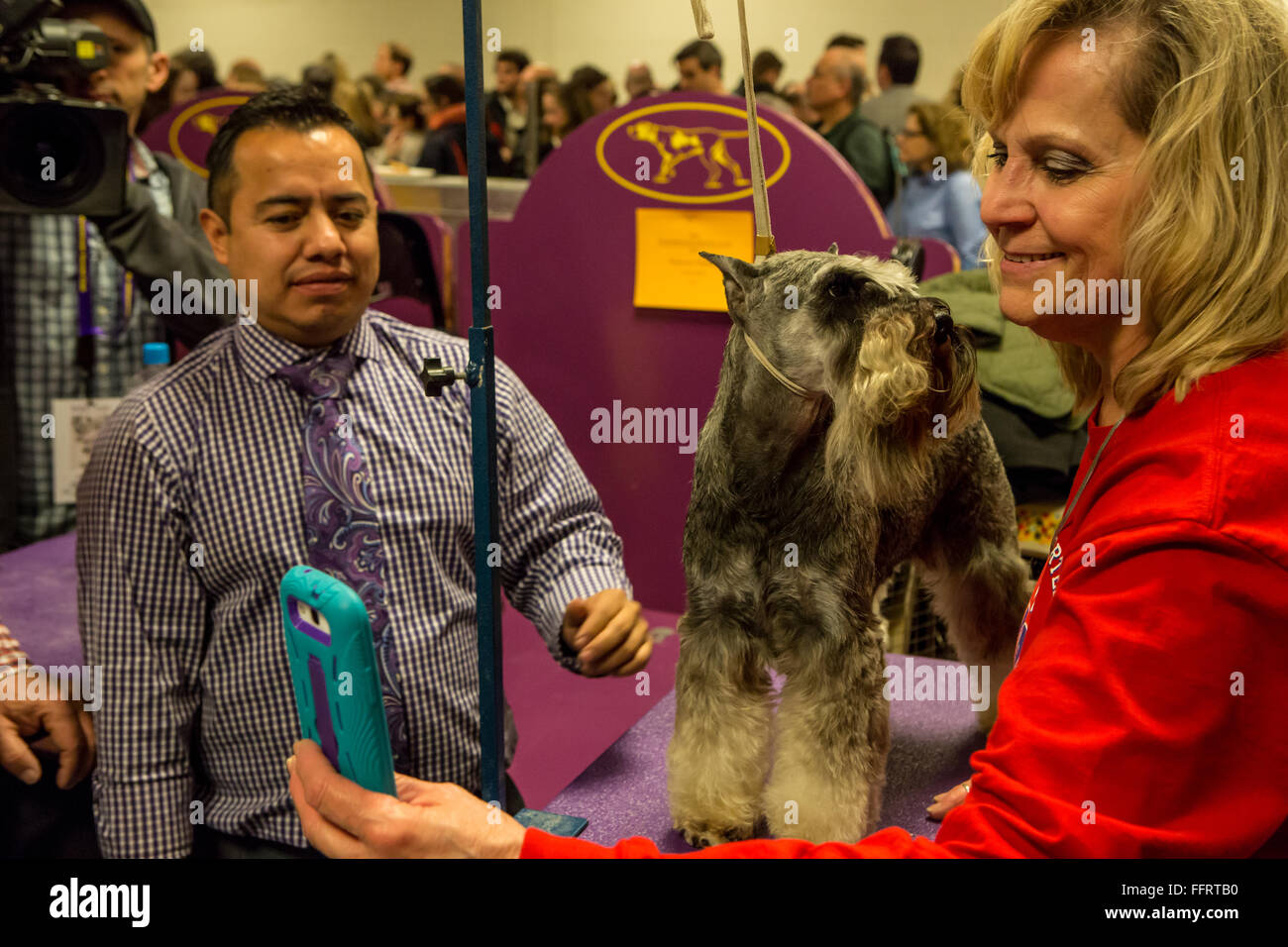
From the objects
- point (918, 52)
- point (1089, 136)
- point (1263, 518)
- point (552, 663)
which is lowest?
point (552, 663)

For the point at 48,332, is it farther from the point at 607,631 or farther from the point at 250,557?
the point at 607,631

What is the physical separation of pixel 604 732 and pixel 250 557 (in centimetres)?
38

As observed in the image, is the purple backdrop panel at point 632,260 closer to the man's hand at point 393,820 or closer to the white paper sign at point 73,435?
the man's hand at point 393,820

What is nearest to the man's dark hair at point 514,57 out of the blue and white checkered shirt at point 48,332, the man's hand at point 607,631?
the blue and white checkered shirt at point 48,332

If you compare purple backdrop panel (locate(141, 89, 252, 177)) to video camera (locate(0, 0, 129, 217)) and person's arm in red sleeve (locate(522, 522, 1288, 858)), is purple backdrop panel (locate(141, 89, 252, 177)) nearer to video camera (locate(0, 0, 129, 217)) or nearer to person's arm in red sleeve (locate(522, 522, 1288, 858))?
video camera (locate(0, 0, 129, 217))

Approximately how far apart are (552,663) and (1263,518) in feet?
2.12

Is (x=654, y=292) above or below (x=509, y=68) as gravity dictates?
below

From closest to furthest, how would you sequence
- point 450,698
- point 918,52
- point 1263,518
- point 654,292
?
1. point 1263,518
2. point 654,292
3. point 450,698
4. point 918,52

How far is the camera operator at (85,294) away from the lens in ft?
3.43

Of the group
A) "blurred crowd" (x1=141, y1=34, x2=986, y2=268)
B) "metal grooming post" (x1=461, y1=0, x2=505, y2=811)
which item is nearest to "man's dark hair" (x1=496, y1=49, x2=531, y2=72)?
"blurred crowd" (x1=141, y1=34, x2=986, y2=268)

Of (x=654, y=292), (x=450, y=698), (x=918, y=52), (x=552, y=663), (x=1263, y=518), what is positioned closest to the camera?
(x=1263, y=518)

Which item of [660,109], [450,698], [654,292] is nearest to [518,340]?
[654,292]
